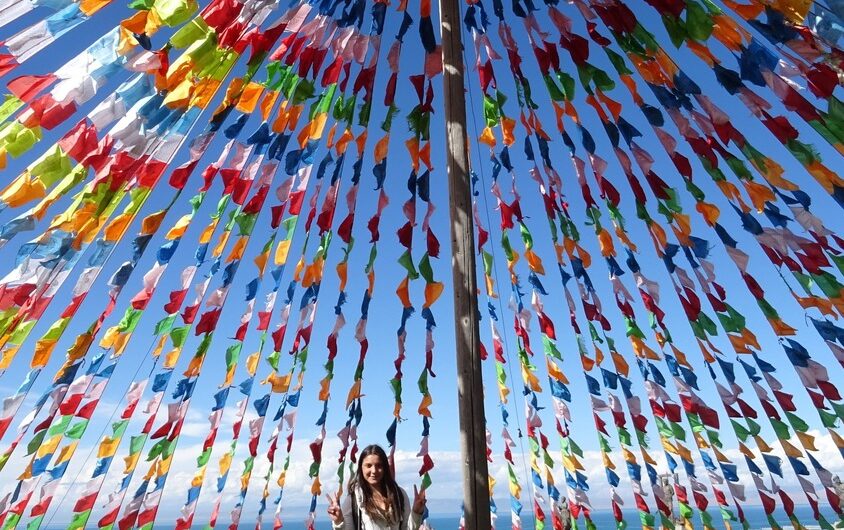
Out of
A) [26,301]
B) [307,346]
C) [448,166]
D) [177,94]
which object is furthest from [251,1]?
[307,346]

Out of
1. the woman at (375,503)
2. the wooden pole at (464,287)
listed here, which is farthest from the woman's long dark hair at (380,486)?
the wooden pole at (464,287)

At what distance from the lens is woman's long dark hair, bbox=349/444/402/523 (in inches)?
155

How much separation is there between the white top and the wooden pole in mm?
665

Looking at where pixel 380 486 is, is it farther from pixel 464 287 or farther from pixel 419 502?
pixel 464 287

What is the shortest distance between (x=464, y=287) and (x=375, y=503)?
5.05 feet

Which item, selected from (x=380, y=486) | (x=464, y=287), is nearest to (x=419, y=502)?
(x=380, y=486)

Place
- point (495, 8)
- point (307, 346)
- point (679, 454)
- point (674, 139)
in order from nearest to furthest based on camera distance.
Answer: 1. point (674, 139)
2. point (495, 8)
3. point (307, 346)
4. point (679, 454)

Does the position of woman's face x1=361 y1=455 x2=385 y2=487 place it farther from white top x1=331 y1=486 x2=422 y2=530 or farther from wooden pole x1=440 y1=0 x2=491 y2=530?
wooden pole x1=440 y1=0 x2=491 y2=530

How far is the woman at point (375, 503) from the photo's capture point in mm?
3801

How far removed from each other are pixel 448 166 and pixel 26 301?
2598 mm

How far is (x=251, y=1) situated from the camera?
3701 millimetres

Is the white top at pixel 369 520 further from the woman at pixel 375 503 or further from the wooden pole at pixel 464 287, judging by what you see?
the wooden pole at pixel 464 287

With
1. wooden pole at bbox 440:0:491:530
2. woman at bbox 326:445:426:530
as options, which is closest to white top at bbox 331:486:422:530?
woman at bbox 326:445:426:530

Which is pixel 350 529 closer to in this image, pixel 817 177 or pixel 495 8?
pixel 817 177
